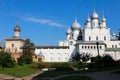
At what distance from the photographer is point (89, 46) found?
270 feet

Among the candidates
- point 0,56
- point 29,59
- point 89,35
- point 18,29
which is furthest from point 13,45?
point 0,56

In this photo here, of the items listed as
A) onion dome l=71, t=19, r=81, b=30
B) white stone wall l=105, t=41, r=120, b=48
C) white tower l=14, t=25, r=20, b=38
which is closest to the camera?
white tower l=14, t=25, r=20, b=38

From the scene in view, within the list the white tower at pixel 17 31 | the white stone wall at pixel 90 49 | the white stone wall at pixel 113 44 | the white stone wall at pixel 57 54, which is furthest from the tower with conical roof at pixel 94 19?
the white tower at pixel 17 31

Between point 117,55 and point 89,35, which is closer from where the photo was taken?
point 117,55

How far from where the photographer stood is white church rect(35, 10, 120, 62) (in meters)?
81.8

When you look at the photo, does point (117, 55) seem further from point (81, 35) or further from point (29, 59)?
point (29, 59)

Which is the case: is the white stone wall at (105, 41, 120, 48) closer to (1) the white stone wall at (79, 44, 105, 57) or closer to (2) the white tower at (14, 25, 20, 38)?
(1) the white stone wall at (79, 44, 105, 57)

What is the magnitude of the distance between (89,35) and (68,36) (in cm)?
1286

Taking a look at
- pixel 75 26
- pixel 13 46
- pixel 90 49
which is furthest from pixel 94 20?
pixel 13 46

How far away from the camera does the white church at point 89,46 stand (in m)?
81.8

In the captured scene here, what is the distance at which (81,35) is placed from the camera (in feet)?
320

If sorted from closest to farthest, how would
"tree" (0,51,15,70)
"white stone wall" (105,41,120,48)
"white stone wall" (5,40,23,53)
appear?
"tree" (0,51,15,70) → "white stone wall" (5,40,23,53) → "white stone wall" (105,41,120,48)

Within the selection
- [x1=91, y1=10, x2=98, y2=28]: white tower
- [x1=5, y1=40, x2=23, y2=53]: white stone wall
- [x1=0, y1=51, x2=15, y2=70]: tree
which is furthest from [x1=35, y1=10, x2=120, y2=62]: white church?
[x1=0, y1=51, x2=15, y2=70]: tree

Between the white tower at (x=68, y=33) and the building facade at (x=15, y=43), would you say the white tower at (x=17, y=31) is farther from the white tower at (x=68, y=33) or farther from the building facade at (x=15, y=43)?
the white tower at (x=68, y=33)
